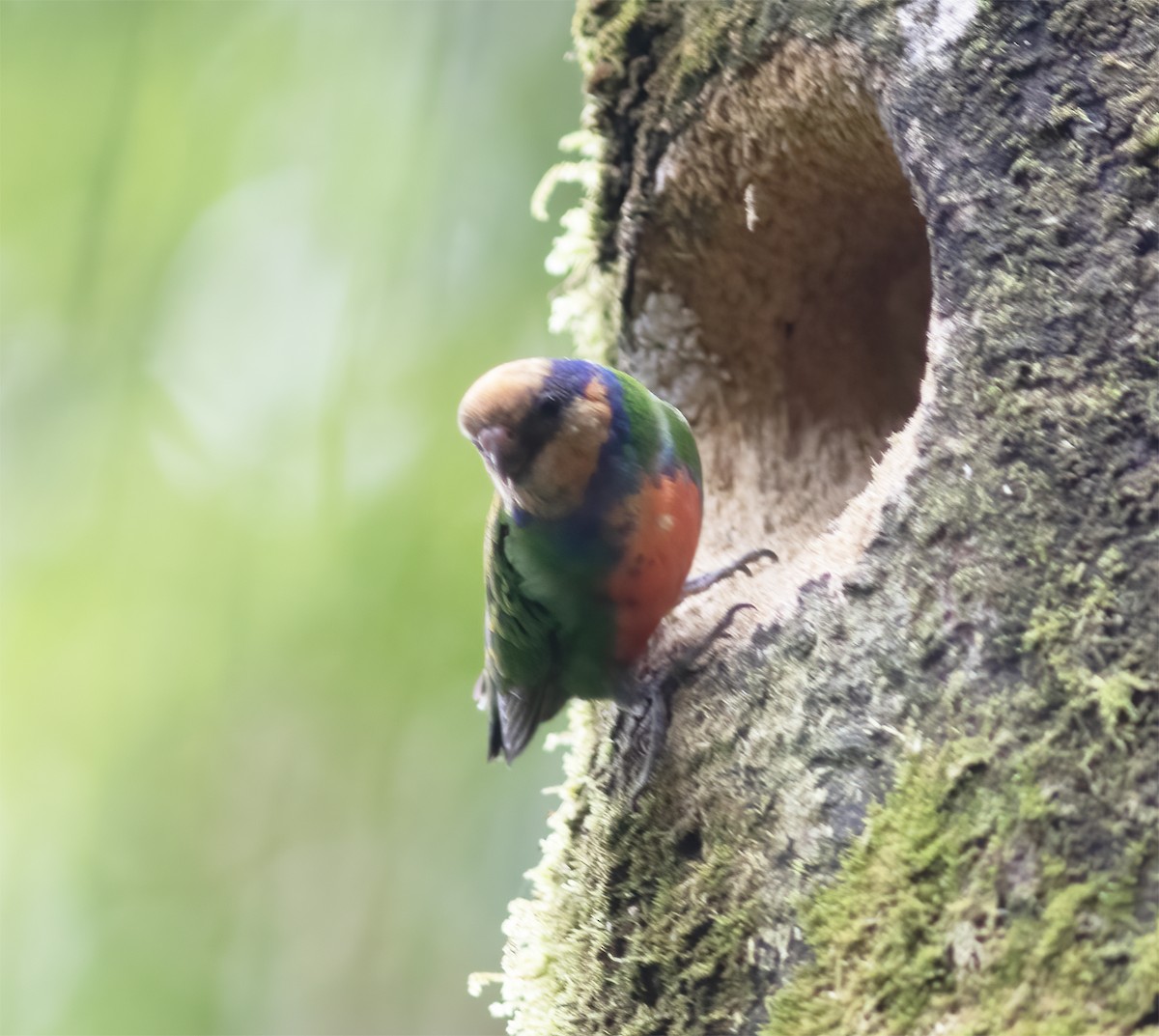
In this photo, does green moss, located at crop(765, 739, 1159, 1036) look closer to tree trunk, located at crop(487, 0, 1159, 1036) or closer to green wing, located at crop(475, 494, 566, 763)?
tree trunk, located at crop(487, 0, 1159, 1036)

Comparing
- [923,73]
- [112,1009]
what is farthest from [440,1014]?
[923,73]

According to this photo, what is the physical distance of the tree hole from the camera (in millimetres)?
2227

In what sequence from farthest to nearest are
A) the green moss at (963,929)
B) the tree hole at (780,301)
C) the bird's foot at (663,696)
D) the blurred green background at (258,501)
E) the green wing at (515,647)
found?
1. the blurred green background at (258,501)
2. the tree hole at (780,301)
3. the green wing at (515,647)
4. the bird's foot at (663,696)
5. the green moss at (963,929)

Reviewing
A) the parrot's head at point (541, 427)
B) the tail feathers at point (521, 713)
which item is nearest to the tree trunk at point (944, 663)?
the tail feathers at point (521, 713)

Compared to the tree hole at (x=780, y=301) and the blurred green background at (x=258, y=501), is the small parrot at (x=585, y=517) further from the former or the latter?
the blurred green background at (x=258, y=501)

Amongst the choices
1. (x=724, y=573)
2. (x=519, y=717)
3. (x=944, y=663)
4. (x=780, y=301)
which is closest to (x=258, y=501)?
(x=519, y=717)

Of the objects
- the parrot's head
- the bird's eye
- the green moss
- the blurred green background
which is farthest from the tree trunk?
the blurred green background

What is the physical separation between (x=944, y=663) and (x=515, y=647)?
928 millimetres

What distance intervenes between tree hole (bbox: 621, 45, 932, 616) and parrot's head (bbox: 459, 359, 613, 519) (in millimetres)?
468

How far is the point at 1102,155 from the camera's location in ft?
4.86

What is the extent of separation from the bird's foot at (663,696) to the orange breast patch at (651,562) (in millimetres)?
109

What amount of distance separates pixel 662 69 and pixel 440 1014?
3752mm

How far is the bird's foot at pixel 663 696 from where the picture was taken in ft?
5.92

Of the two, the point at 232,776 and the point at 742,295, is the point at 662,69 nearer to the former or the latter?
the point at 742,295
